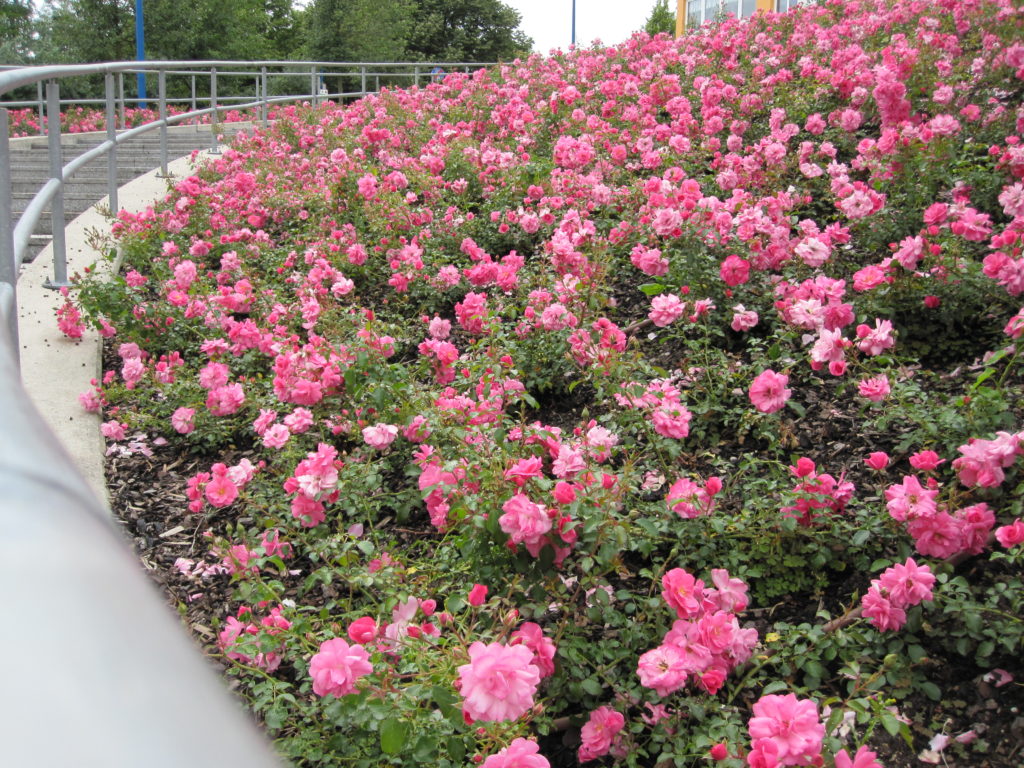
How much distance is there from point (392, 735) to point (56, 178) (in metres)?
4.28

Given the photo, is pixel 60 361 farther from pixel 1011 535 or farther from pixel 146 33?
pixel 146 33

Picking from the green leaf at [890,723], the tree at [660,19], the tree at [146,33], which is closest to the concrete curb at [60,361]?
the green leaf at [890,723]

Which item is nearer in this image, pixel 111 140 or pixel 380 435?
pixel 380 435

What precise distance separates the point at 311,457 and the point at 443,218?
10.2 ft

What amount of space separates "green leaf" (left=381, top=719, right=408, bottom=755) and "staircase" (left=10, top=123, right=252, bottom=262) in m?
5.32

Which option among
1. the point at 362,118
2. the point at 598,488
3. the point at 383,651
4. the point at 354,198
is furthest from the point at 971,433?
the point at 362,118

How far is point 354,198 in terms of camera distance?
6.38 m

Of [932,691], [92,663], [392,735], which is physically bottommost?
[932,691]

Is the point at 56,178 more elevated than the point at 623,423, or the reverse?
the point at 56,178

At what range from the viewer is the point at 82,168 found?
31.4 feet

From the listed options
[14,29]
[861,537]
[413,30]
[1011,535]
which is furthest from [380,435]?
[413,30]

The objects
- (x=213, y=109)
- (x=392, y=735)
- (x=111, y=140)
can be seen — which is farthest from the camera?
(x=213, y=109)

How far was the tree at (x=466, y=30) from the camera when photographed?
36375 mm

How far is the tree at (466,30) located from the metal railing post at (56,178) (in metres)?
32.9
